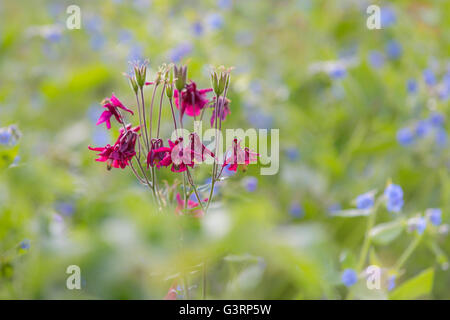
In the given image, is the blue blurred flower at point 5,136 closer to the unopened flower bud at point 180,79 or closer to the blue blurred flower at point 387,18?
the unopened flower bud at point 180,79

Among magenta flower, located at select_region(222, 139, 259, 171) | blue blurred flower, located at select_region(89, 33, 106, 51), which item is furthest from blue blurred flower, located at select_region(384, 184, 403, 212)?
blue blurred flower, located at select_region(89, 33, 106, 51)

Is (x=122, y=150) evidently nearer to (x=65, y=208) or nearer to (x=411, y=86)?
(x=65, y=208)

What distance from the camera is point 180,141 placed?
1.94 feet

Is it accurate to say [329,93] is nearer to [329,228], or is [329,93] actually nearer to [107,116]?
[329,228]

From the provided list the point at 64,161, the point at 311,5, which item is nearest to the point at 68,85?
the point at 64,161

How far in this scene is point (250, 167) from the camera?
1.04 m

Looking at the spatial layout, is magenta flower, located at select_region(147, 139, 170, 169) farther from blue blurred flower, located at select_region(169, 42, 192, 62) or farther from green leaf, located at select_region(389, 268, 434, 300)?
blue blurred flower, located at select_region(169, 42, 192, 62)

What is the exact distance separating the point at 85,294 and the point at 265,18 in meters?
1.71

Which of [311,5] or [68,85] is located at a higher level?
[311,5]

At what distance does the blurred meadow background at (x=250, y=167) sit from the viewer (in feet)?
1.71

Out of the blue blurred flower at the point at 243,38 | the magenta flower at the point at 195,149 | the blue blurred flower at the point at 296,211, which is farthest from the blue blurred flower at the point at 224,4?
the magenta flower at the point at 195,149

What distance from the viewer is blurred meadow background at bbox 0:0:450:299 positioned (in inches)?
20.6
